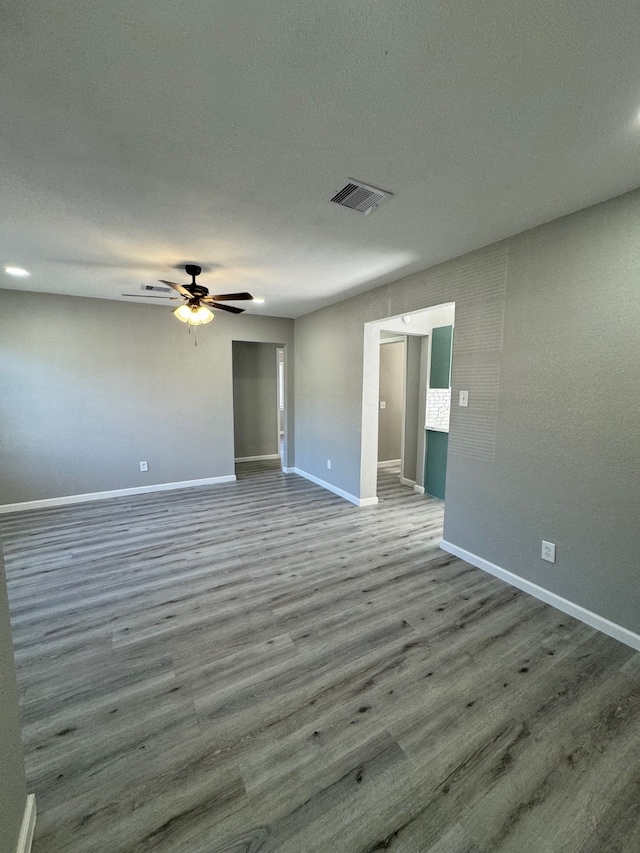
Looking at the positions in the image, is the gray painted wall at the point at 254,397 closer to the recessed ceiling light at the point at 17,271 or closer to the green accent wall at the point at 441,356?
the green accent wall at the point at 441,356

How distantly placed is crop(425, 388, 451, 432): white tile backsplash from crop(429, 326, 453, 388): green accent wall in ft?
0.31

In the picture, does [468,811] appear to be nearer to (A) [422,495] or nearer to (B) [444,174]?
(B) [444,174]

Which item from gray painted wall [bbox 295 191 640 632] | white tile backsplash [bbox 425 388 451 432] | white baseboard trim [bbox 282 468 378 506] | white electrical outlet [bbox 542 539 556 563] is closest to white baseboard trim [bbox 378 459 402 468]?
white baseboard trim [bbox 282 468 378 506]

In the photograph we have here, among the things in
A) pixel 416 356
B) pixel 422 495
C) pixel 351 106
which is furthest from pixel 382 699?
pixel 416 356

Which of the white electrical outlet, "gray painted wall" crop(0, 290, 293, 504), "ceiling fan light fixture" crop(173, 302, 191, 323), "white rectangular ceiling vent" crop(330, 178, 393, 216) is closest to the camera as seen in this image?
"white rectangular ceiling vent" crop(330, 178, 393, 216)

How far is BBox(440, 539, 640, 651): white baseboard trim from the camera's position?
2039mm

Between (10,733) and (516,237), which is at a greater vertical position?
(516,237)

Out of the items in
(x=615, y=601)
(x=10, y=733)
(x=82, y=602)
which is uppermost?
(x=10, y=733)

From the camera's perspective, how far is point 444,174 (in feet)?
5.78

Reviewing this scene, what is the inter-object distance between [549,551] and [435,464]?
94.6 inches

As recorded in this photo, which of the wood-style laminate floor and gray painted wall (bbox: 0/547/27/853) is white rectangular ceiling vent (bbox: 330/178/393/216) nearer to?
gray painted wall (bbox: 0/547/27/853)

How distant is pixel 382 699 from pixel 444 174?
105 inches

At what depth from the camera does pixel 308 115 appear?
1394 millimetres

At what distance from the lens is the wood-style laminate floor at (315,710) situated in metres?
1.19
